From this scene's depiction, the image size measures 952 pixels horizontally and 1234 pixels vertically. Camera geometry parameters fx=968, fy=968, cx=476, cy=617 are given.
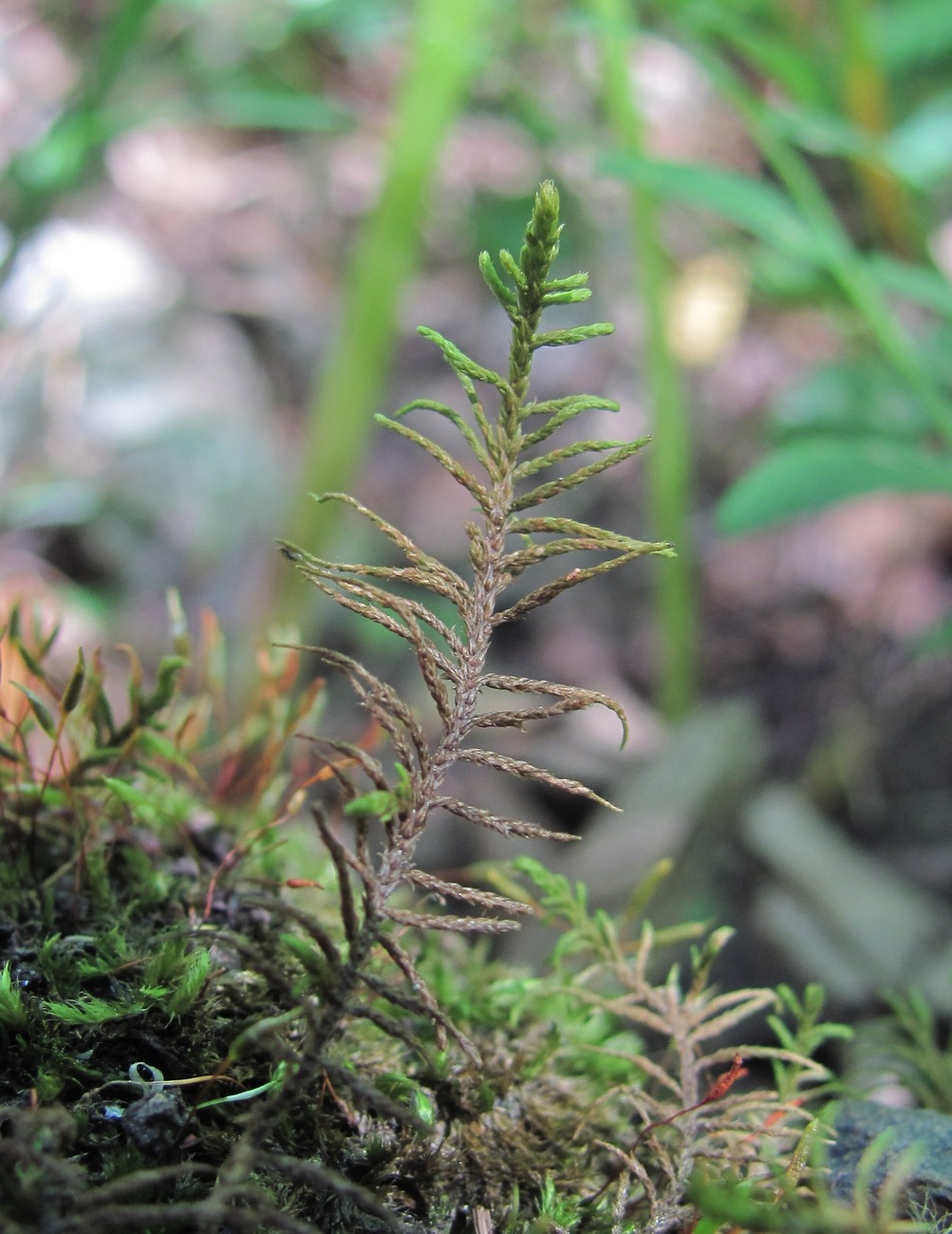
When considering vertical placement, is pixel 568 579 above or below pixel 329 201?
below

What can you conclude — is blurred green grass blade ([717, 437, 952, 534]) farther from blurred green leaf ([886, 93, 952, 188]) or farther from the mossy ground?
the mossy ground

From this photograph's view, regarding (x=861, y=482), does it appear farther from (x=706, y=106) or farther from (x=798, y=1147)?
(x=706, y=106)

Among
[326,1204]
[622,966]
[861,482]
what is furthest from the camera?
[861,482]

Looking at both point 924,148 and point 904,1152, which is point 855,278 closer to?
point 924,148

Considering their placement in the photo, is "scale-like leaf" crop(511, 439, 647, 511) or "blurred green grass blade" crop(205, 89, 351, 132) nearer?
"scale-like leaf" crop(511, 439, 647, 511)

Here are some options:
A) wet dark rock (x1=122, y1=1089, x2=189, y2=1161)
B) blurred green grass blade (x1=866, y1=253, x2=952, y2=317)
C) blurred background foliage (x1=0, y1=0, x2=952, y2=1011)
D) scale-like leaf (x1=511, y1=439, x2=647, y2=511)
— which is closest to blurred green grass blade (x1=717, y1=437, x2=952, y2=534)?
blurred background foliage (x1=0, y1=0, x2=952, y2=1011)

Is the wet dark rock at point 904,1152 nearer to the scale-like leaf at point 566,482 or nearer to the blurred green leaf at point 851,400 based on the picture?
the scale-like leaf at point 566,482

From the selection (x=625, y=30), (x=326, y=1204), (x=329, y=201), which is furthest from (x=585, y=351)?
(x=326, y=1204)
